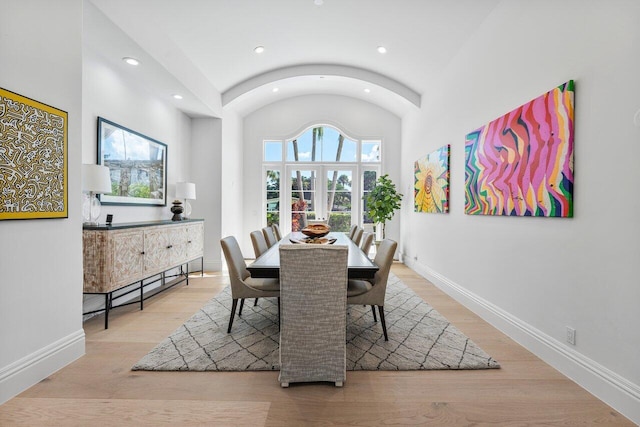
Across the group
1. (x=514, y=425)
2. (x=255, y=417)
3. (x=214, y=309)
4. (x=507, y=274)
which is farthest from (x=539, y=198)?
(x=214, y=309)

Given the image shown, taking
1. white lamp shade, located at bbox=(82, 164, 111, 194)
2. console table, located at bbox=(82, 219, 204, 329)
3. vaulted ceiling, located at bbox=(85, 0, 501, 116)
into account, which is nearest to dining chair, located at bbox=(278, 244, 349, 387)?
console table, located at bbox=(82, 219, 204, 329)

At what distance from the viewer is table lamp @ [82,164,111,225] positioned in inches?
110

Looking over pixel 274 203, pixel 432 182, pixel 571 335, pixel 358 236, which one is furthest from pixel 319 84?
pixel 571 335

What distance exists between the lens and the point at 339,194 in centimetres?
652

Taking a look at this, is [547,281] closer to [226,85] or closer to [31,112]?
[31,112]

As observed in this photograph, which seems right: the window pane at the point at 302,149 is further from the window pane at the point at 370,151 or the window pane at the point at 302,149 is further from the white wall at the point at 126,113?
the white wall at the point at 126,113

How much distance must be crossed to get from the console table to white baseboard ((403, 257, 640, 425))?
350cm

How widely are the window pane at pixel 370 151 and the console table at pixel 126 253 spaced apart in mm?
3909

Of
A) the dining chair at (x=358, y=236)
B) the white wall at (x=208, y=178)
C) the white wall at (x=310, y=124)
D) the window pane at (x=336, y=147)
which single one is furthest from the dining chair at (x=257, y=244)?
the window pane at (x=336, y=147)

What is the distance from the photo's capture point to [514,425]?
1.58m

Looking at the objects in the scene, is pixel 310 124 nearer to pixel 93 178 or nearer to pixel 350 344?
pixel 93 178

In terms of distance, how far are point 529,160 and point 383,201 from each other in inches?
137

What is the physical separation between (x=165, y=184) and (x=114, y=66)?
163 cm

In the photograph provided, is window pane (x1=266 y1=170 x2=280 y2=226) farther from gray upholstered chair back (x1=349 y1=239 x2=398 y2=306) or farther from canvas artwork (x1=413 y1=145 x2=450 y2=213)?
gray upholstered chair back (x1=349 y1=239 x2=398 y2=306)
